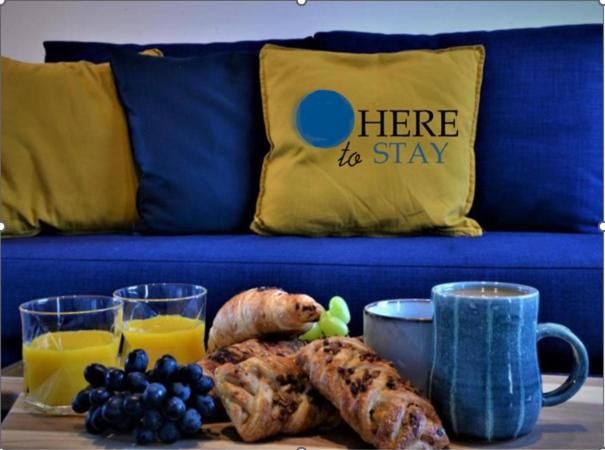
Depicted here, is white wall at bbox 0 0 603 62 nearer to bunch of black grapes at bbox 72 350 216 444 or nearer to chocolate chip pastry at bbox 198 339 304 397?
chocolate chip pastry at bbox 198 339 304 397

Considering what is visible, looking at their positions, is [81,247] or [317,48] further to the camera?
[317,48]

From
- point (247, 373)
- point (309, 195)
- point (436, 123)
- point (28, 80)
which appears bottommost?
point (247, 373)

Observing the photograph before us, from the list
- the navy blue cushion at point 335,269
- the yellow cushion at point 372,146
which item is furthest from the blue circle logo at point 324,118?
the navy blue cushion at point 335,269

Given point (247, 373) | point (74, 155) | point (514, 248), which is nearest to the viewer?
point (247, 373)

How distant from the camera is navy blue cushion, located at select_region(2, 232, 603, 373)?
1.37 m

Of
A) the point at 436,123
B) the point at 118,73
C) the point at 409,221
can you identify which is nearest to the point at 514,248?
the point at 409,221

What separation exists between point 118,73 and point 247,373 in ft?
3.97

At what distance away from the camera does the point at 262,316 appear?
2.95 ft

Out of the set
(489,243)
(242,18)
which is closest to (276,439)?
(489,243)

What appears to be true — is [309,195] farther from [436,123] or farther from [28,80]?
[28,80]

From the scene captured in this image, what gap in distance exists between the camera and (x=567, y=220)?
1.73 m

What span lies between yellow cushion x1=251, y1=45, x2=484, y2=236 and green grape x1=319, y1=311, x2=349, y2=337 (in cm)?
74

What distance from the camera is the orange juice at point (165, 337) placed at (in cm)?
93

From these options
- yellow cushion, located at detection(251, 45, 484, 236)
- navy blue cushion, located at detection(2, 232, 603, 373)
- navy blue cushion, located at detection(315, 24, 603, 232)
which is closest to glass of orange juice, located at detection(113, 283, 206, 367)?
navy blue cushion, located at detection(2, 232, 603, 373)
